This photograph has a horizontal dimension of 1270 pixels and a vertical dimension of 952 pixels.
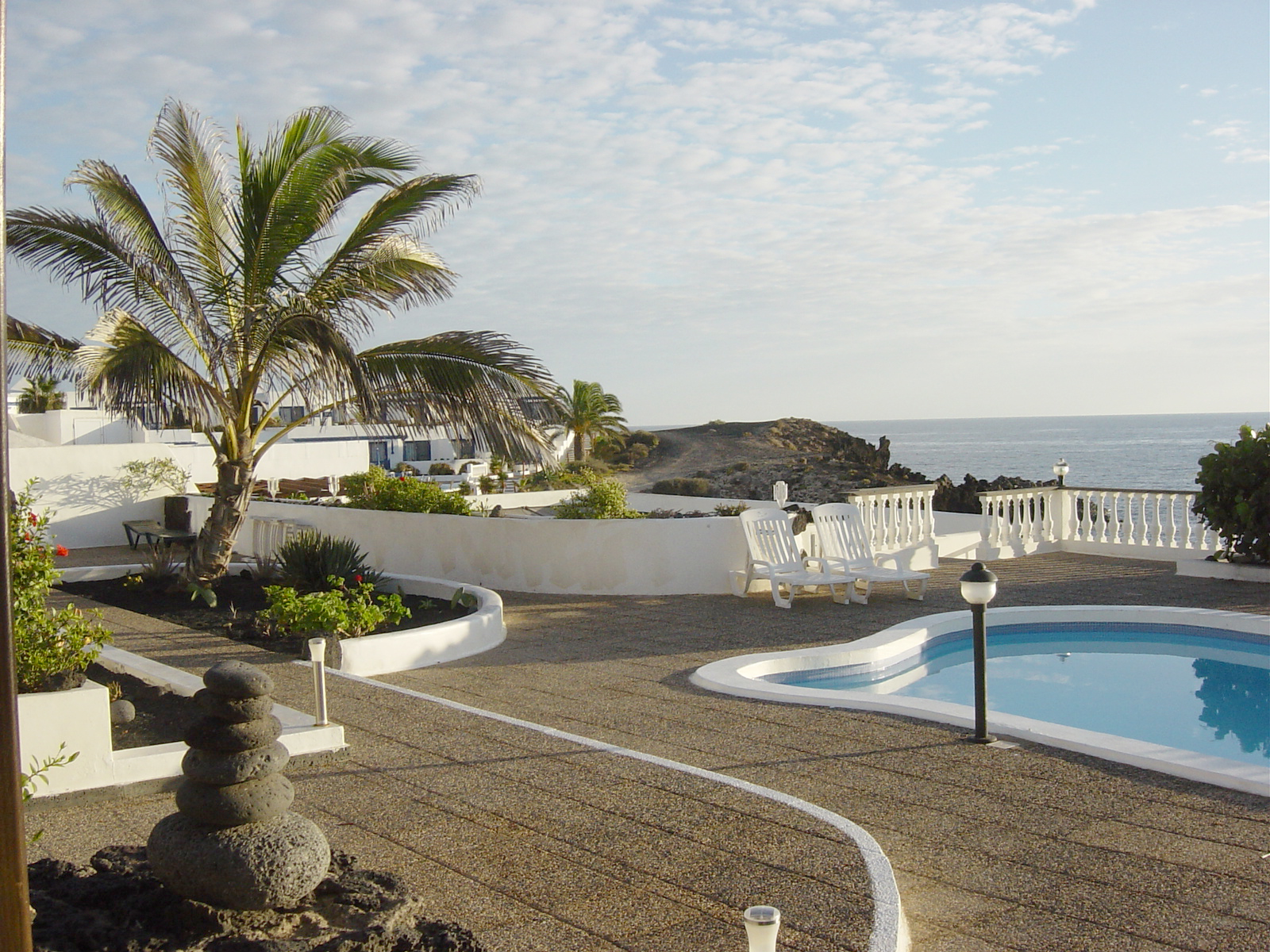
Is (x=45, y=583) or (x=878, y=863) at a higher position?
(x=45, y=583)

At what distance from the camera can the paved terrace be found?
3.45 metres

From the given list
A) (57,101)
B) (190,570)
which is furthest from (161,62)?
(190,570)

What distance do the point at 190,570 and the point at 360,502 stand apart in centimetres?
341

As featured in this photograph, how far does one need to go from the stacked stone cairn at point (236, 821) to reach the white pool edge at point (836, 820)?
181cm

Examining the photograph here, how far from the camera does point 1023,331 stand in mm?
30922

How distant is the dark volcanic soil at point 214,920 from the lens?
3074mm

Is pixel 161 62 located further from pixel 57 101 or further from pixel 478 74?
pixel 478 74

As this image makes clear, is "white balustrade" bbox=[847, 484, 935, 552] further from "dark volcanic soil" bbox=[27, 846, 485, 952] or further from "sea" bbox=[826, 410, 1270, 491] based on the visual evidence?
"sea" bbox=[826, 410, 1270, 491]

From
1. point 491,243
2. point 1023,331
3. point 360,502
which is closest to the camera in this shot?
point 360,502

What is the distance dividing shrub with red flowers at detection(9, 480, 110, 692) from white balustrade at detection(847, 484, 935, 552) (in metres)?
9.10

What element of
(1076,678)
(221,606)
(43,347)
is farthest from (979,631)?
(43,347)

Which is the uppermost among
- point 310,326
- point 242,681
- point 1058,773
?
point 310,326

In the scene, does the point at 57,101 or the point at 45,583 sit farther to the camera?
the point at 57,101

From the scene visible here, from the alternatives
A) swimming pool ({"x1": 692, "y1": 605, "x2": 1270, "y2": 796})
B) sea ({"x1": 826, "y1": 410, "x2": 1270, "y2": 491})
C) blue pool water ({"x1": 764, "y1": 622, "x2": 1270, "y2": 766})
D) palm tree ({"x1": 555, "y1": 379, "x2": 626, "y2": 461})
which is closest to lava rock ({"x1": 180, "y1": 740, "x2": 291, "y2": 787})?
swimming pool ({"x1": 692, "y1": 605, "x2": 1270, "y2": 796})
